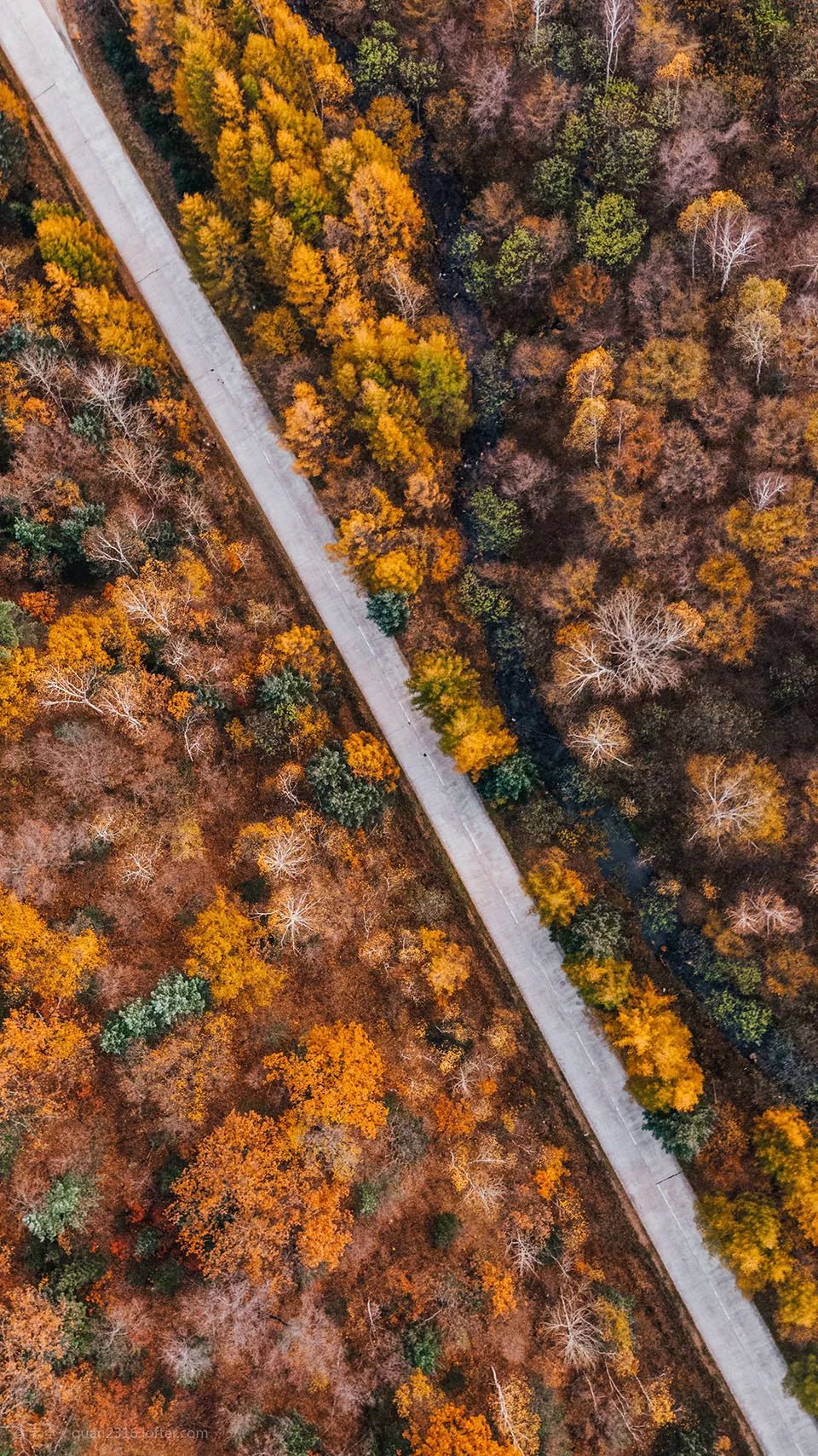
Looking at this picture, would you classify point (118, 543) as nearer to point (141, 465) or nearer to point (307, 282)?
point (141, 465)

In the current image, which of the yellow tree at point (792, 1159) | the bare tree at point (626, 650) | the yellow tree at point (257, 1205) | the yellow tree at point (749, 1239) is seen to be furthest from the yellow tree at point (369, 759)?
the yellow tree at point (749, 1239)

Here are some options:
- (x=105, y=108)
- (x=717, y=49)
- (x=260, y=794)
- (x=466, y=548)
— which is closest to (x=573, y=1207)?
(x=260, y=794)

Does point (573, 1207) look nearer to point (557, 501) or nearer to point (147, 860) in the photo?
point (147, 860)

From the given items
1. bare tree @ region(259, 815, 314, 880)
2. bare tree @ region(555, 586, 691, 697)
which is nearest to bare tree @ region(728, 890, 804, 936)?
bare tree @ region(555, 586, 691, 697)

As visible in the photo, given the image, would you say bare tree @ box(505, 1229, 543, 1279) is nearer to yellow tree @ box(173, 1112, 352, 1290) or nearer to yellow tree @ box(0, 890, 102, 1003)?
yellow tree @ box(173, 1112, 352, 1290)

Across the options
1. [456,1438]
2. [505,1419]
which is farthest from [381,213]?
[456,1438]
